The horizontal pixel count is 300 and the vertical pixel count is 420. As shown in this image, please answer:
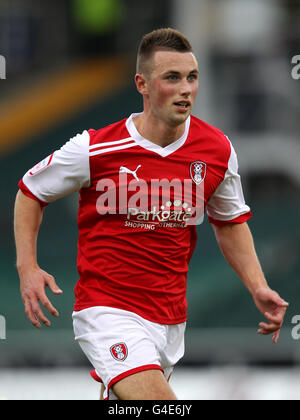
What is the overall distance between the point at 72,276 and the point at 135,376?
19.1 feet

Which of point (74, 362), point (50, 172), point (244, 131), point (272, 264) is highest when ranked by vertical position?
point (50, 172)

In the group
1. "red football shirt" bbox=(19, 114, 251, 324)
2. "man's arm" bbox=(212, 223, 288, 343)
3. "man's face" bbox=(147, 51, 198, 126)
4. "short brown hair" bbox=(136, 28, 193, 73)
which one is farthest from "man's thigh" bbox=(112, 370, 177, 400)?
"short brown hair" bbox=(136, 28, 193, 73)

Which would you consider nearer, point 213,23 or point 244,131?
point 244,131

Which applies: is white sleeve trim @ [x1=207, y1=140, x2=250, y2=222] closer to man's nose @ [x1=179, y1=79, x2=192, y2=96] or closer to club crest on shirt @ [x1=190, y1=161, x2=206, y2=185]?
club crest on shirt @ [x1=190, y1=161, x2=206, y2=185]

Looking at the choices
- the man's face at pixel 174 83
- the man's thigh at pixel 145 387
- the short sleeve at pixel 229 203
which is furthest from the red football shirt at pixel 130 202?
the man's thigh at pixel 145 387

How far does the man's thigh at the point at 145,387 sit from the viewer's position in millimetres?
3885

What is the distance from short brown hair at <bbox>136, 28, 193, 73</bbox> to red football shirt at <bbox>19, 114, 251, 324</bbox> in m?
0.36

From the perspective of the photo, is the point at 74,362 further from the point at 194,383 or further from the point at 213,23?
the point at 213,23

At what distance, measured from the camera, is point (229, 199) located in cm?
447

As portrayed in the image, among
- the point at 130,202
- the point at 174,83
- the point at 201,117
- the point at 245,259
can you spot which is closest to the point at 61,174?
the point at 130,202

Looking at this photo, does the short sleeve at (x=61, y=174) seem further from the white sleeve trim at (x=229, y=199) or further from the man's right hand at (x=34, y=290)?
the white sleeve trim at (x=229, y=199)

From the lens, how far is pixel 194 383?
7.53m

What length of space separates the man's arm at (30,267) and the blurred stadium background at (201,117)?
338cm

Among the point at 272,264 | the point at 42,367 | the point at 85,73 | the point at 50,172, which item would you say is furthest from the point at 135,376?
the point at 85,73
